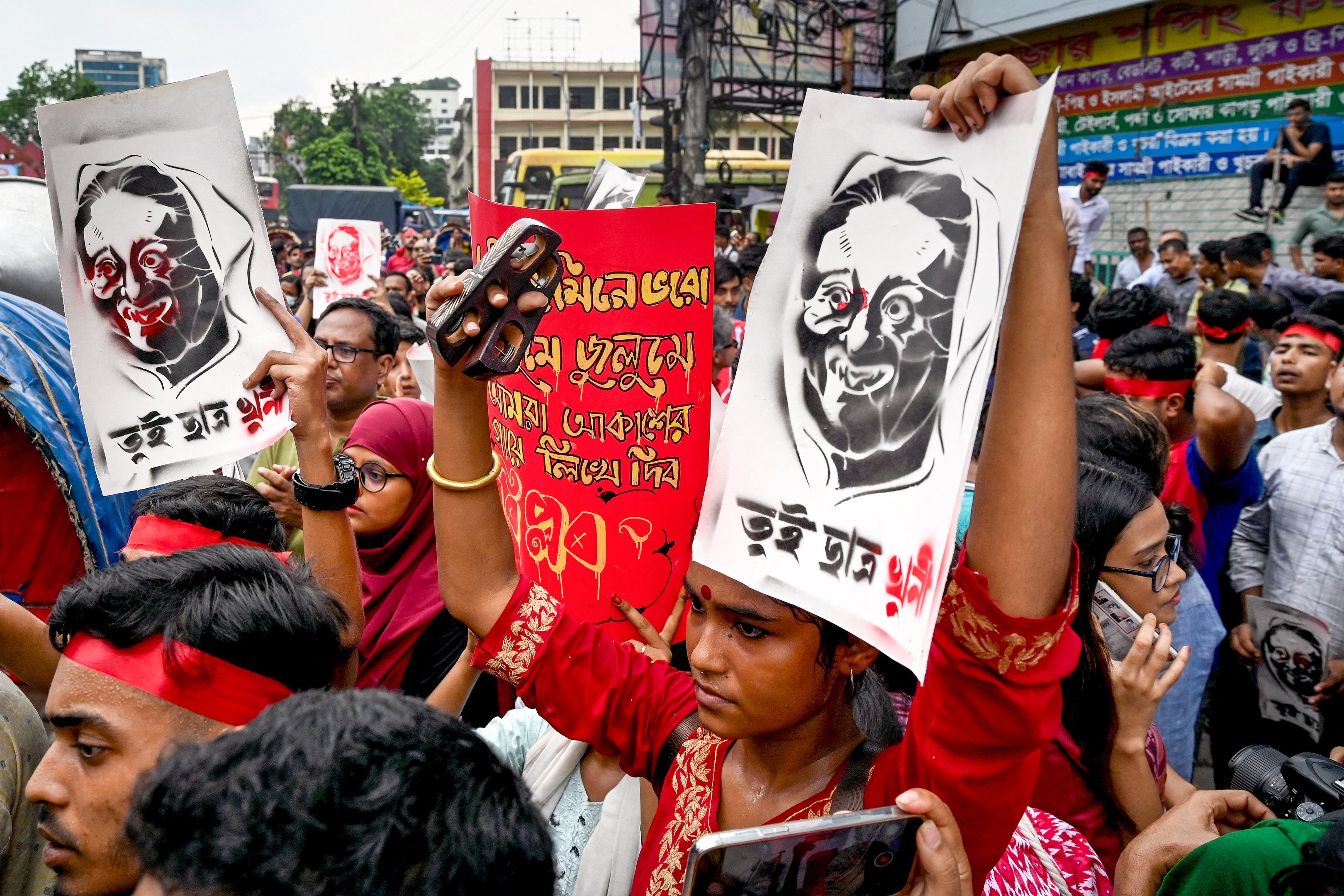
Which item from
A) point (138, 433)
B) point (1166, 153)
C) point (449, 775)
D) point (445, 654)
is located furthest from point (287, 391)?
point (1166, 153)

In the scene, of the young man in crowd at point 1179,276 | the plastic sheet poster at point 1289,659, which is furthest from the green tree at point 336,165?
the plastic sheet poster at point 1289,659

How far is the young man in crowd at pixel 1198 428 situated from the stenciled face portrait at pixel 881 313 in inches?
75.4

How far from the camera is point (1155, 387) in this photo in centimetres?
341

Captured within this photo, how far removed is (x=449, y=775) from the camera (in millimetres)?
855

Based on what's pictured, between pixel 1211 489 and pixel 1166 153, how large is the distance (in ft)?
29.7

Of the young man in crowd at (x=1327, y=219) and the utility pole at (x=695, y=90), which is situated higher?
the utility pole at (x=695, y=90)

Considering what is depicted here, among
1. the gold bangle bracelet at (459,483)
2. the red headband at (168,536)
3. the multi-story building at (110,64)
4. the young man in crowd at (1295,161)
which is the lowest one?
the red headband at (168,536)

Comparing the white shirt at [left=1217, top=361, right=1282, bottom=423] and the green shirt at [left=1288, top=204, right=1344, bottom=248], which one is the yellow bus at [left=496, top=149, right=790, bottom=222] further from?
the white shirt at [left=1217, top=361, right=1282, bottom=423]

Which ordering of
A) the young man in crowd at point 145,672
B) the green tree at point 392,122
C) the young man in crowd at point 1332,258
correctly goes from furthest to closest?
the green tree at point 392,122 < the young man in crowd at point 1332,258 < the young man in crowd at point 145,672

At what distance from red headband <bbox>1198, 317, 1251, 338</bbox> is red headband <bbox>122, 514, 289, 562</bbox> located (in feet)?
13.0

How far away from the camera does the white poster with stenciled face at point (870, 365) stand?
109 centimetres

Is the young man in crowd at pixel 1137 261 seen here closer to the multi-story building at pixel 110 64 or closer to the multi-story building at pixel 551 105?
the multi-story building at pixel 551 105

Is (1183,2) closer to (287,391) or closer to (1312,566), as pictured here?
(1312,566)

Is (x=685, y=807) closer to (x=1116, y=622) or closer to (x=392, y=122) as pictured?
(x=1116, y=622)
